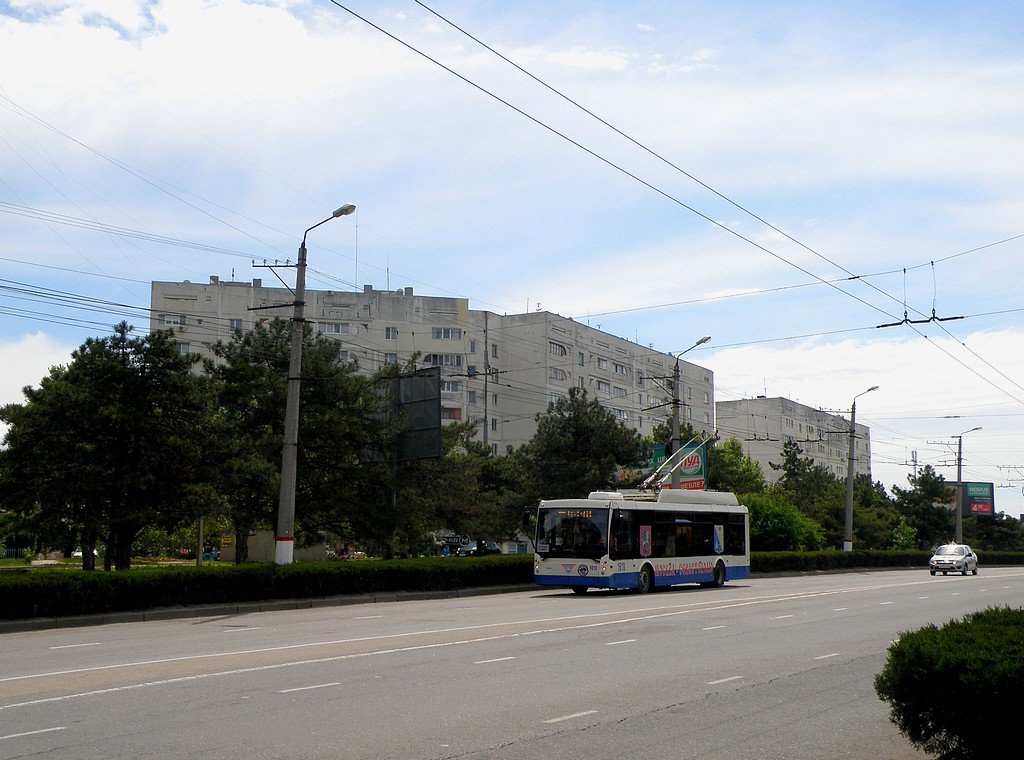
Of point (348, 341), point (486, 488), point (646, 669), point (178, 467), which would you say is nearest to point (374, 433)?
point (178, 467)

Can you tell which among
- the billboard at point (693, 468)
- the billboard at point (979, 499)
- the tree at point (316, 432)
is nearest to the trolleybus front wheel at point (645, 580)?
the billboard at point (693, 468)

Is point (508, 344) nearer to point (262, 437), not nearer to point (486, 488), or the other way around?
point (486, 488)

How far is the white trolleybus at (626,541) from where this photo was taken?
1142 inches

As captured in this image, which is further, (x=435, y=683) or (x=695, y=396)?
(x=695, y=396)

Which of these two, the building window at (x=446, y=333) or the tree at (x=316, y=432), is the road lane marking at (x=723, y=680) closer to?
the tree at (x=316, y=432)

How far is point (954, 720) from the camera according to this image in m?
6.64

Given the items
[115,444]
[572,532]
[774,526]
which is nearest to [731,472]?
[774,526]

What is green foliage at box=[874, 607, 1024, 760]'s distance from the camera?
21.0ft

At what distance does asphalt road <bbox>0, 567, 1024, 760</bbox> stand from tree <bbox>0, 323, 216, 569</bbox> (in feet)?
27.2

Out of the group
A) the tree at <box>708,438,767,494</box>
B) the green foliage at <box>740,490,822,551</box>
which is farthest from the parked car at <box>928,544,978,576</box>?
the tree at <box>708,438,767,494</box>

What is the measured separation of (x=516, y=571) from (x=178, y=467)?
444 inches

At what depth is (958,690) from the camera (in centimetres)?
661

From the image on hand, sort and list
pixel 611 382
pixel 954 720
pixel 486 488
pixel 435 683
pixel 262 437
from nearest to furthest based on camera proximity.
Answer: pixel 954 720, pixel 435 683, pixel 262 437, pixel 486 488, pixel 611 382

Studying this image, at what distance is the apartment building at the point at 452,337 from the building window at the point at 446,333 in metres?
0.09
